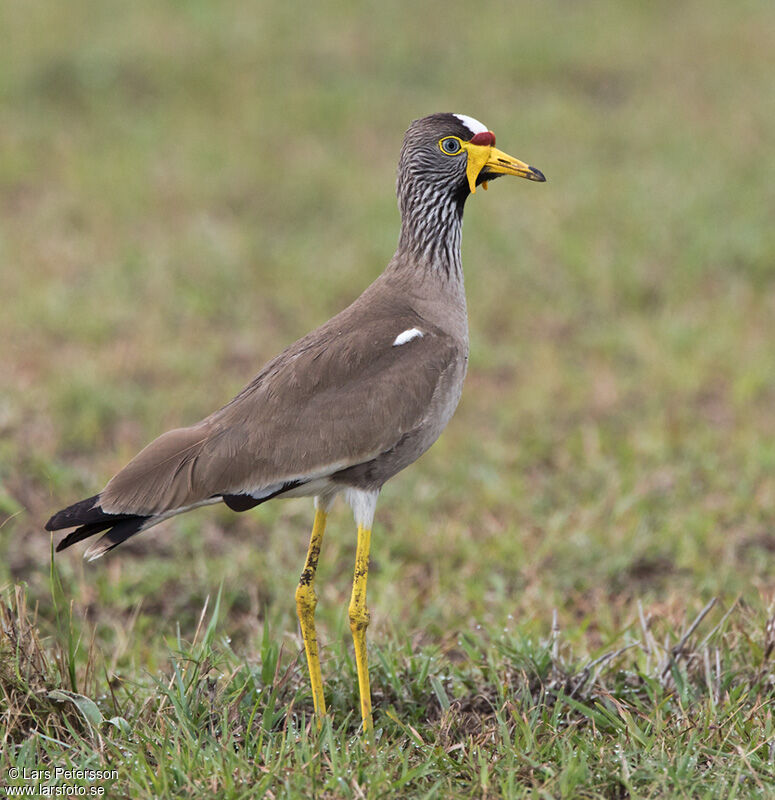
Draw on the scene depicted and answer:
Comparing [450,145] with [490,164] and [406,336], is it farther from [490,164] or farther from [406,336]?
[406,336]

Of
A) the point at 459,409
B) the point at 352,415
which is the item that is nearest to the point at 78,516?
the point at 352,415

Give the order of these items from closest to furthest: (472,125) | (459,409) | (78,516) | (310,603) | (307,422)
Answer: (78,516), (307,422), (310,603), (472,125), (459,409)

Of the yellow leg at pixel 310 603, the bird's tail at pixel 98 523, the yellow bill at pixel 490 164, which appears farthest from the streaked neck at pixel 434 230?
the bird's tail at pixel 98 523

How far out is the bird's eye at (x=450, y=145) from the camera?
3.80 metres

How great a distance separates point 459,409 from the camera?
6973 mm

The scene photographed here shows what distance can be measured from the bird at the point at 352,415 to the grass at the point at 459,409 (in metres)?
0.41

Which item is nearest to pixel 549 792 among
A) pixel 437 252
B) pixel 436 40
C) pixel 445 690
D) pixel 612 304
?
pixel 445 690

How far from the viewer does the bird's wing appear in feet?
11.4

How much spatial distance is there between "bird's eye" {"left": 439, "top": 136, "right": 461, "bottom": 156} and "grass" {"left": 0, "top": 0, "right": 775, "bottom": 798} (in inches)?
66.3

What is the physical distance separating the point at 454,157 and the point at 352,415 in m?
0.97

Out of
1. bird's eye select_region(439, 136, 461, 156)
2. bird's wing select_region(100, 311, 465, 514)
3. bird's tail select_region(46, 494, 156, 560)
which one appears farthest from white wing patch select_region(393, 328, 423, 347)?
bird's tail select_region(46, 494, 156, 560)

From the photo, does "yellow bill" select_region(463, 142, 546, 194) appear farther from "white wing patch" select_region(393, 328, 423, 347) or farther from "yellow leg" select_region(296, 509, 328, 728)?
"yellow leg" select_region(296, 509, 328, 728)

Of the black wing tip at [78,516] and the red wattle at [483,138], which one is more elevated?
the red wattle at [483,138]

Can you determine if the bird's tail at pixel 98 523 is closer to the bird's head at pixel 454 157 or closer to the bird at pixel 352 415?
the bird at pixel 352 415
